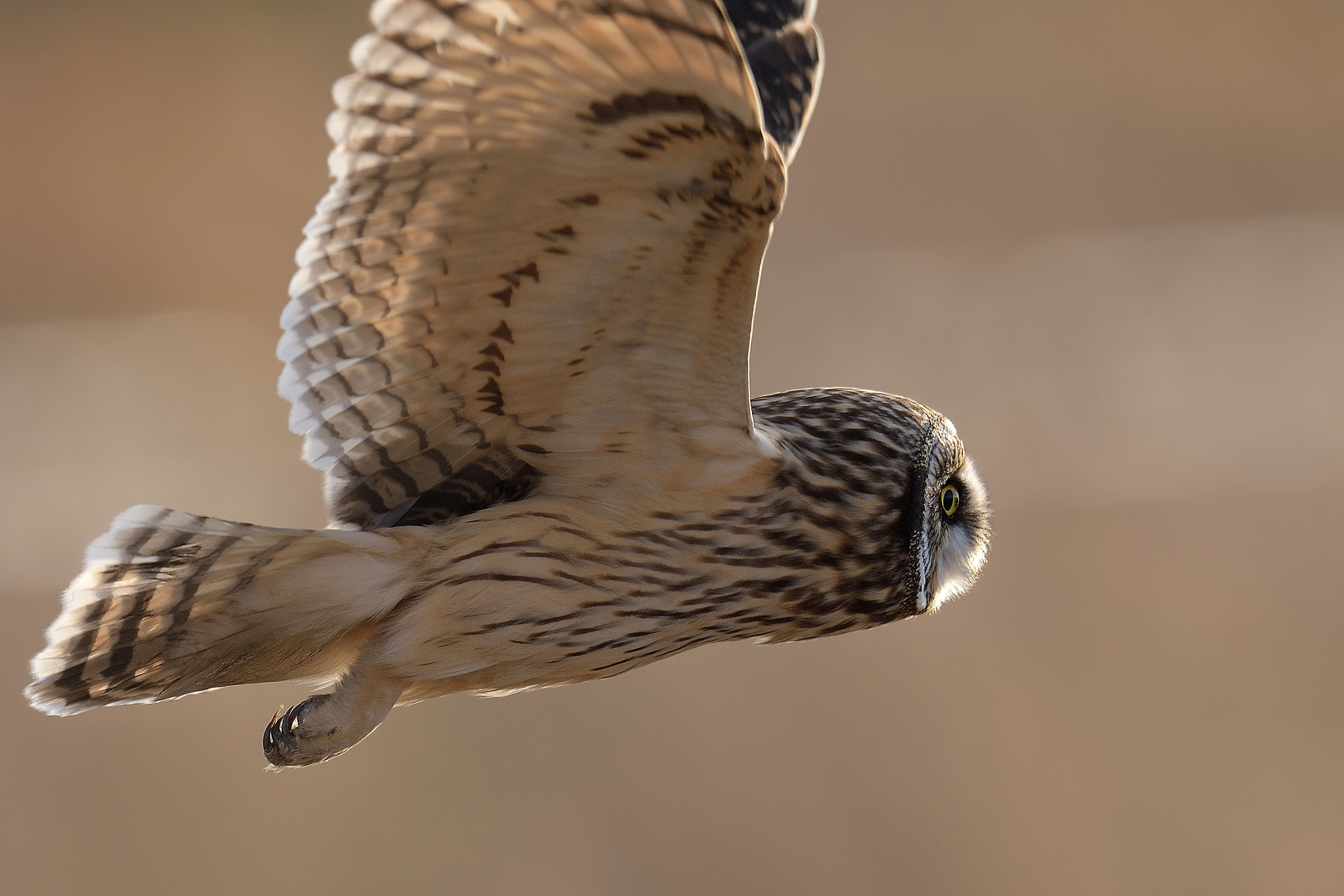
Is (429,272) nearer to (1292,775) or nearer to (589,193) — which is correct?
(589,193)

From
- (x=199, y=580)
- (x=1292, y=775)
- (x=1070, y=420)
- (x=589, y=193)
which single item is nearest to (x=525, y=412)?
(x=589, y=193)

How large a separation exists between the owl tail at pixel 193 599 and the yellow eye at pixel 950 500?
0.81 m

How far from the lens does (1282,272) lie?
657 cm

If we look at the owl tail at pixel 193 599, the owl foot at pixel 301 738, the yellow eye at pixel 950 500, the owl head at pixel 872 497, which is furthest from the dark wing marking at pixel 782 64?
the owl foot at pixel 301 738

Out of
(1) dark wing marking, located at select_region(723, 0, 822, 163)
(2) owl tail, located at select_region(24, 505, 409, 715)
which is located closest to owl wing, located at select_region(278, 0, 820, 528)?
(2) owl tail, located at select_region(24, 505, 409, 715)

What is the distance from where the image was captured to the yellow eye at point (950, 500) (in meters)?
1.98

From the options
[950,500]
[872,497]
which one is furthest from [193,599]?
[950,500]

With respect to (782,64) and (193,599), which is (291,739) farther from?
(782,64)

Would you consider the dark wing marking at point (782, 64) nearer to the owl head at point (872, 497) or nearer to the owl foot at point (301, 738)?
the owl head at point (872, 497)

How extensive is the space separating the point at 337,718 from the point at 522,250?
68 centimetres

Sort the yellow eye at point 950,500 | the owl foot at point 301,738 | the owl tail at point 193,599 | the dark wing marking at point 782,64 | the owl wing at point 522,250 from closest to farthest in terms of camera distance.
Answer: the owl wing at point 522,250 → the owl tail at point 193,599 → the owl foot at point 301,738 → the yellow eye at point 950,500 → the dark wing marking at point 782,64

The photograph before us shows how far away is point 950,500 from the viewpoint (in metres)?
2.00

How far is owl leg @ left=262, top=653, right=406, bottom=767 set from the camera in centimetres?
174

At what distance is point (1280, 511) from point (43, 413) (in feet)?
17.2
